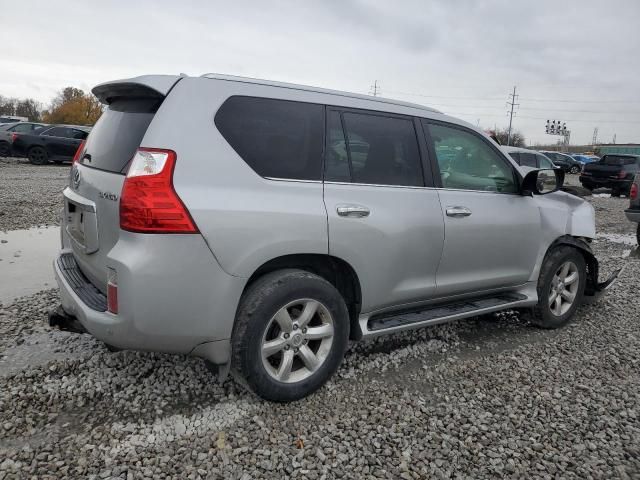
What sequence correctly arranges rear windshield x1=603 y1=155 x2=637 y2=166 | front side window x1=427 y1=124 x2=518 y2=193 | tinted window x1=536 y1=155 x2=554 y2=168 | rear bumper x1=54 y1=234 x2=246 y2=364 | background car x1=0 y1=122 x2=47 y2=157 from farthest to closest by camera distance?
background car x1=0 y1=122 x2=47 y2=157
rear windshield x1=603 y1=155 x2=637 y2=166
tinted window x1=536 y1=155 x2=554 y2=168
front side window x1=427 y1=124 x2=518 y2=193
rear bumper x1=54 y1=234 x2=246 y2=364

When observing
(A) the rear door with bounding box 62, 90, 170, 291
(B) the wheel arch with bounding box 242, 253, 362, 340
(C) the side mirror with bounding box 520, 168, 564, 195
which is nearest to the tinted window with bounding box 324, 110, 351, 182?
(B) the wheel arch with bounding box 242, 253, 362, 340

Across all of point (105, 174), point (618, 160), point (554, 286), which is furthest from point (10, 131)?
point (618, 160)

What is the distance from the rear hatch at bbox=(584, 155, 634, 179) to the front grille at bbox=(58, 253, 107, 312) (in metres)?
20.0

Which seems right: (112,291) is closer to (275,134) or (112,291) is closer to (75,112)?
(275,134)

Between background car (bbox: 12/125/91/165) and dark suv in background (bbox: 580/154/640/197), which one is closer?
dark suv in background (bbox: 580/154/640/197)

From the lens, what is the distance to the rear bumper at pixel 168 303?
2.35 m

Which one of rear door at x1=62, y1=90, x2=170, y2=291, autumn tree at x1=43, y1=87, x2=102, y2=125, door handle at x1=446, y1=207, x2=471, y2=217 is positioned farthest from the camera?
autumn tree at x1=43, y1=87, x2=102, y2=125

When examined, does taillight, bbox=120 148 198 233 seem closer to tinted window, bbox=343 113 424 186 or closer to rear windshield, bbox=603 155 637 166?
tinted window, bbox=343 113 424 186

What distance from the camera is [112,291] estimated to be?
2.43 m

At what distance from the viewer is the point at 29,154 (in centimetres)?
1850

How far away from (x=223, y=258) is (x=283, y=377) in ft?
2.69

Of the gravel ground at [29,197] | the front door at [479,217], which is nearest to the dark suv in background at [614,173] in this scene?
the front door at [479,217]

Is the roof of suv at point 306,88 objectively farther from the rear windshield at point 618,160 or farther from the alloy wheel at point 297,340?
the rear windshield at point 618,160

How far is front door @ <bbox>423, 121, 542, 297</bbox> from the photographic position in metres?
3.48
